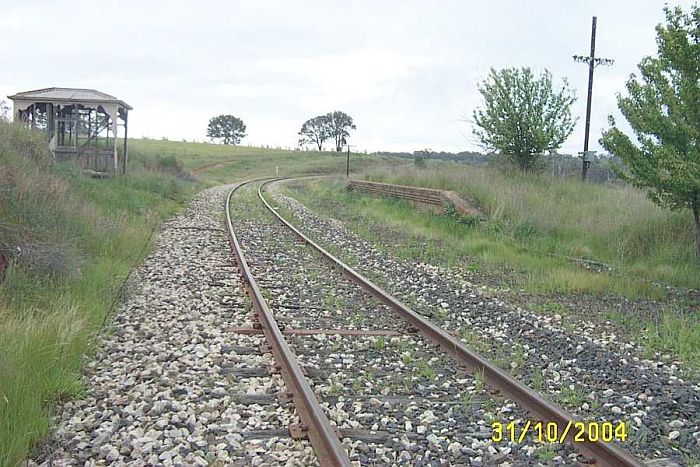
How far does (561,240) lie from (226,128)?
119160 mm

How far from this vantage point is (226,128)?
128m

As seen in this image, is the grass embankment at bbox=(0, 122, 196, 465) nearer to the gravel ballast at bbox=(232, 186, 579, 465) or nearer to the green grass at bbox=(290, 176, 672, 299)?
the gravel ballast at bbox=(232, 186, 579, 465)

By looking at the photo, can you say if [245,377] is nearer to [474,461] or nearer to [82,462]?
[82,462]

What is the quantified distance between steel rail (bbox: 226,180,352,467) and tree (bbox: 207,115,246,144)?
123 metres

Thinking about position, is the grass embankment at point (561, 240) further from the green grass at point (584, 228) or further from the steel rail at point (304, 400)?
the steel rail at point (304, 400)

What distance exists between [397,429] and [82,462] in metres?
2.02

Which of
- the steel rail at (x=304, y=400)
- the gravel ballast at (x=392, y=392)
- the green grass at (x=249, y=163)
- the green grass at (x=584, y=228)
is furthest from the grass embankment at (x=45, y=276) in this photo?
the green grass at (x=249, y=163)

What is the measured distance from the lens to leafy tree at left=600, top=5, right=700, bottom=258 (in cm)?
1007

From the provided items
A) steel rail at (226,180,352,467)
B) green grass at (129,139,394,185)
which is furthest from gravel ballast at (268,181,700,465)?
green grass at (129,139,394,185)

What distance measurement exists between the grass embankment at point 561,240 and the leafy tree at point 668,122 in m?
1.36

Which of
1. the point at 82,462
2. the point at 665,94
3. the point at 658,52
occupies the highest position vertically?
the point at 658,52

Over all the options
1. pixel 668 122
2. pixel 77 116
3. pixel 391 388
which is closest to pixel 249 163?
pixel 77 116

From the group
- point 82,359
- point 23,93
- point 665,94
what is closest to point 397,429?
point 82,359

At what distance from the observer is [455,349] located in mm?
6379
